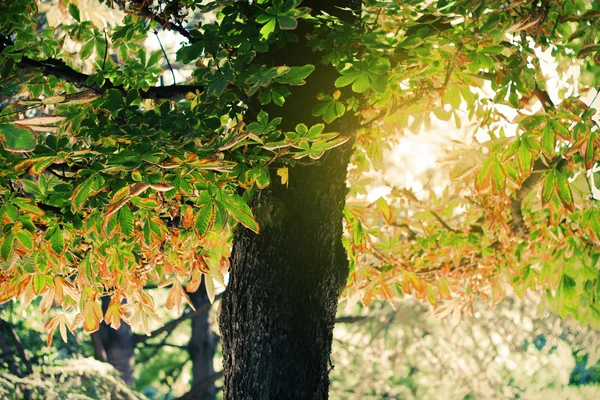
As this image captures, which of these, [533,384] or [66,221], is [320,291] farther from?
[533,384]

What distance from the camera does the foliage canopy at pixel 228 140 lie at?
273 centimetres

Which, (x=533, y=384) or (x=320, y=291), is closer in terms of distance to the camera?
(x=320, y=291)

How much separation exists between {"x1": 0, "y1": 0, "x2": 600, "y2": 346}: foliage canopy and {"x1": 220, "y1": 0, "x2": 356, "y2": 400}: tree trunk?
0.10 m

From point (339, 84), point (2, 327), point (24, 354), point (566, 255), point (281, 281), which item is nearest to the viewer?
point (339, 84)

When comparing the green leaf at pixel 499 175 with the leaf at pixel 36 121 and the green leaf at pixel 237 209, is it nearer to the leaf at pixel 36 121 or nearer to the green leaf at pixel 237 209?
the green leaf at pixel 237 209

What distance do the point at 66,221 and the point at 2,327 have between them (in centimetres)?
755

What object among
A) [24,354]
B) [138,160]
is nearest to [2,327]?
[24,354]

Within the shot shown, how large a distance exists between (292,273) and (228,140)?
1.00 metres

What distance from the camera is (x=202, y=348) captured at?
13320 mm

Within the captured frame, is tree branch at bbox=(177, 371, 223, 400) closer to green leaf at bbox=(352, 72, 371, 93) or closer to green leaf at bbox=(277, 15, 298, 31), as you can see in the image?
green leaf at bbox=(352, 72, 371, 93)

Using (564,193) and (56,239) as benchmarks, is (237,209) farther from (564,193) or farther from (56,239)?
(564,193)

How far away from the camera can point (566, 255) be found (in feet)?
13.8

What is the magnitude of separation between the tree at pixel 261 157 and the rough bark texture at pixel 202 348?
354 inches

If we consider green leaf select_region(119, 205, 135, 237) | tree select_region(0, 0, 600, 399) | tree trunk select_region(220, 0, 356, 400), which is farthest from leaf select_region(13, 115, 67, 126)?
tree trunk select_region(220, 0, 356, 400)
